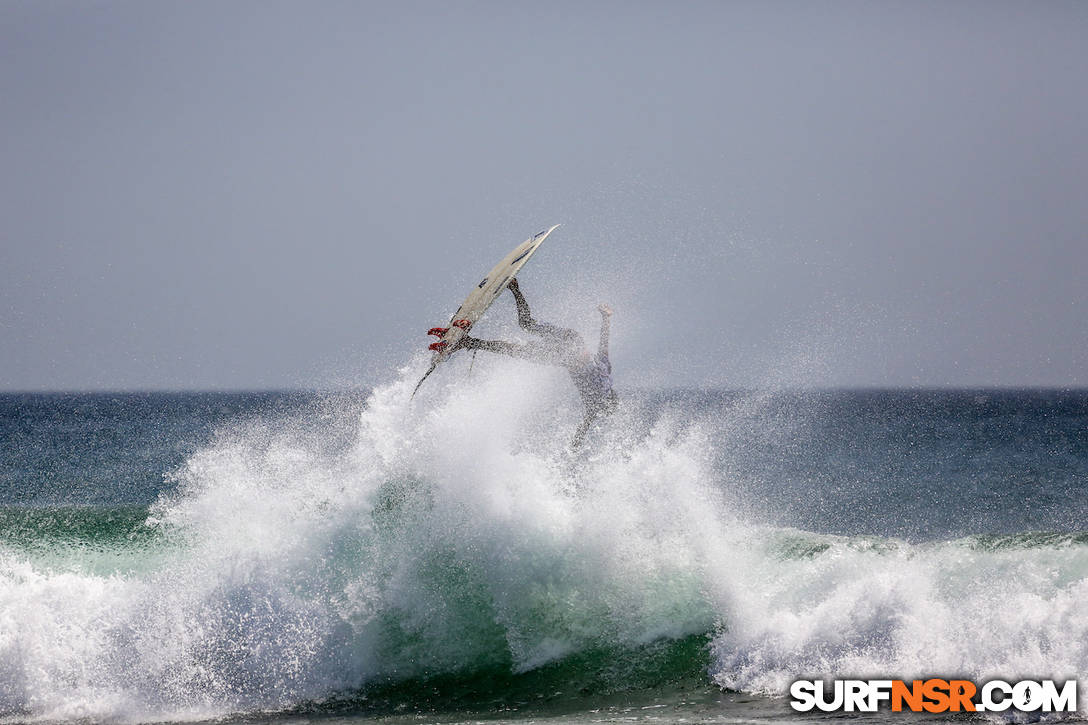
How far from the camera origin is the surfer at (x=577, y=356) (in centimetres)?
1052

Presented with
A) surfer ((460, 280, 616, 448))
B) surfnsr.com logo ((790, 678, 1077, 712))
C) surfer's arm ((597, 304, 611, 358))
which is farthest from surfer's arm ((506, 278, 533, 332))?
surfnsr.com logo ((790, 678, 1077, 712))

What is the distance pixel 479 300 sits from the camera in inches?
415

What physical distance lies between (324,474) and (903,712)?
5.88m

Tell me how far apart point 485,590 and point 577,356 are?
8.28ft

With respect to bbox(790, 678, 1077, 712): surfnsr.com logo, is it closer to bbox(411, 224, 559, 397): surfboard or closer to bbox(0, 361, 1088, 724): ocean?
bbox(0, 361, 1088, 724): ocean

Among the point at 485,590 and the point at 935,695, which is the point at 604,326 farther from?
the point at 935,695

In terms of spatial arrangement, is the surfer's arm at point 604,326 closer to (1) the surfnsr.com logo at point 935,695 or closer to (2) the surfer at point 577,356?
(2) the surfer at point 577,356

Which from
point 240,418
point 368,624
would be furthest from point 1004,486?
point 240,418

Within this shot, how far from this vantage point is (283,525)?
10.2m

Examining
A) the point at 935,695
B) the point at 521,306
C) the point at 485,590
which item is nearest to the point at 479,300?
the point at 521,306

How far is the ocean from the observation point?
346 inches

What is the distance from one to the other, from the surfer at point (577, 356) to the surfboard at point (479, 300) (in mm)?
203

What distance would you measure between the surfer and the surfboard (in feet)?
0.67

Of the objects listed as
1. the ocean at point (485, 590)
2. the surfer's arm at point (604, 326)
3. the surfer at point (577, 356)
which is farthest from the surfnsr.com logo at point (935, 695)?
the surfer's arm at point (604, 326)
